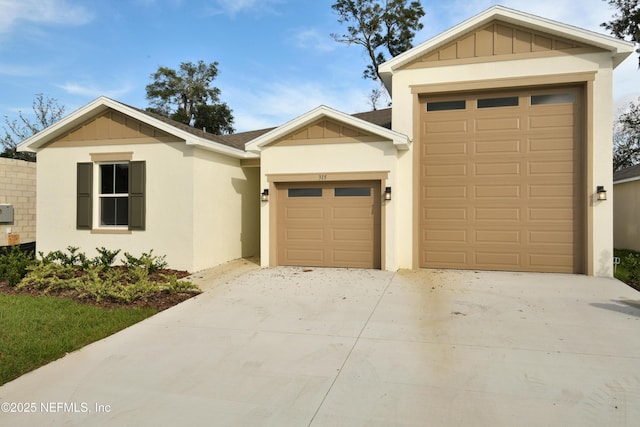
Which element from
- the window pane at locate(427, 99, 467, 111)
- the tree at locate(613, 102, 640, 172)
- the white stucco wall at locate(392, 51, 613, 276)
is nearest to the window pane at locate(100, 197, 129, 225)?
the window pane at locate(427, 99, 467, 111)

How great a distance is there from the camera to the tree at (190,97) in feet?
108

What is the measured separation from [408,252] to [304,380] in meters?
6.11

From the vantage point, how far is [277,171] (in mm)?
9680

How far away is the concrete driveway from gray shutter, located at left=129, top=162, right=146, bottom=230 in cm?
375

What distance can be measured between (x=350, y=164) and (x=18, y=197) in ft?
35.6

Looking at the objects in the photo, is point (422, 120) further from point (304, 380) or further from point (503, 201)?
point (304, 380)

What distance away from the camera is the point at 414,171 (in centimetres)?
938

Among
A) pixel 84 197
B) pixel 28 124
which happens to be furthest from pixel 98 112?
pixel 28 124

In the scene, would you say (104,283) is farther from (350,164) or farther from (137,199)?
(350,164)

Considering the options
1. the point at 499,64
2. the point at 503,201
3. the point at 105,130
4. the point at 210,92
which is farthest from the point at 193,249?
the point at 210,92

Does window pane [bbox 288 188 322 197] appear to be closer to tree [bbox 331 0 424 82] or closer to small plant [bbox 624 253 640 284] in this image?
small plant [bbox 624 253 640 284]

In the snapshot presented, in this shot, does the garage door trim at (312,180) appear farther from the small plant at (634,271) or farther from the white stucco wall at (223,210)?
the small plant at (634,271)

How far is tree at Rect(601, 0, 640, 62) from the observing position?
1797cm

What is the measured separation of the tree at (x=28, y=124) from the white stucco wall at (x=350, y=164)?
20.3 metres
